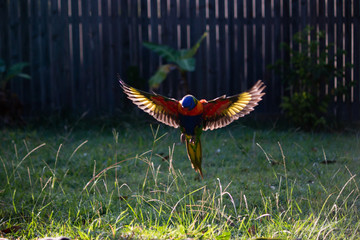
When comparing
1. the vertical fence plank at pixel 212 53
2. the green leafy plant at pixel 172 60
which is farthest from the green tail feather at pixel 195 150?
the vertical fence plank at pixel 212 53

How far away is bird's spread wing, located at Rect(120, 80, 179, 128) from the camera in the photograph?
198 centimetres

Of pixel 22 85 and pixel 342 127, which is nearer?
pixel 342 127

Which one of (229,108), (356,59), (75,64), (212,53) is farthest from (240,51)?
(229,108)

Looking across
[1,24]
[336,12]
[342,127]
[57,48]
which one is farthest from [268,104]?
[1,24]

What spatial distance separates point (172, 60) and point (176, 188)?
11.5 feet

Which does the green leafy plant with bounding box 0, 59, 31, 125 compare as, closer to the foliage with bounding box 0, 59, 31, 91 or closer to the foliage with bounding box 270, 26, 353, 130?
the foliage with bounding box 0, 59, 31, 91

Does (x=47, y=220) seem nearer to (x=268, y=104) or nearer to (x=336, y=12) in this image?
(x=268, y=104)

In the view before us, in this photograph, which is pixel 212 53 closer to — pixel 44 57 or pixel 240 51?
pixel 240 51

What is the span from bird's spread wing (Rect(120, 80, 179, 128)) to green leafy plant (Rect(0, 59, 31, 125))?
5.20 metres

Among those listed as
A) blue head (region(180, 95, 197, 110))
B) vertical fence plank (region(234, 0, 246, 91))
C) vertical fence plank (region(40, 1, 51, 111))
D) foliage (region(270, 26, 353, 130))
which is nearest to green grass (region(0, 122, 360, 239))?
foliage (region(270, 26, 353, 130))

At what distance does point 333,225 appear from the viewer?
273 centimetres

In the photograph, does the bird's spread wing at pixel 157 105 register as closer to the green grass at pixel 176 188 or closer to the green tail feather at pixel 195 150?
the green tail feather at pixel 195 150

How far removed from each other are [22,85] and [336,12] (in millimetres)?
4834

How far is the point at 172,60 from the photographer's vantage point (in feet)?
22.6
